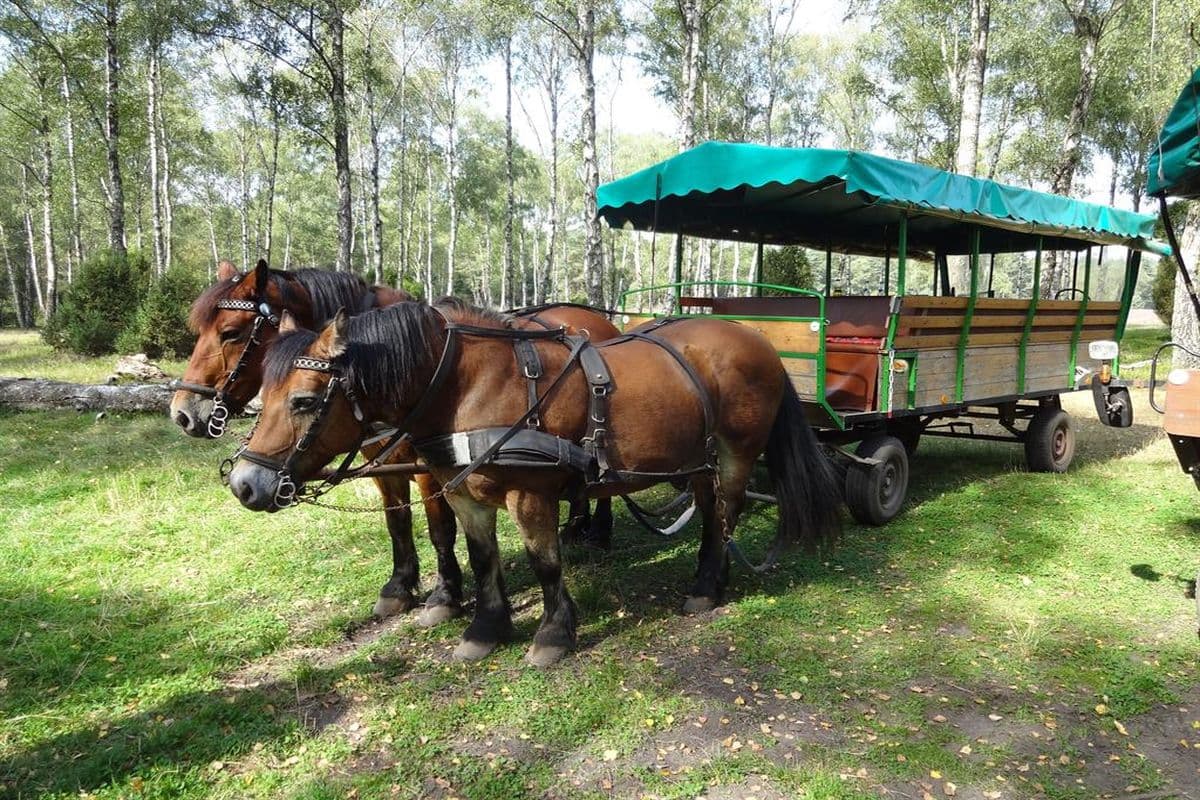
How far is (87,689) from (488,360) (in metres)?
2.31

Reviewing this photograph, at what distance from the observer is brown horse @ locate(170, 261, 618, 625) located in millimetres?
3293

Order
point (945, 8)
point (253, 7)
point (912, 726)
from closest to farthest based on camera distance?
point (912, 726) < point (253, 7) < point (945, 8)

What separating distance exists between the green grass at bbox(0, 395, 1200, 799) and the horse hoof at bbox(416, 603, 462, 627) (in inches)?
2.7

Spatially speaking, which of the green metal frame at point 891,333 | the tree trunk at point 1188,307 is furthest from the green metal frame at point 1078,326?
the tree trunk at point 1188,307

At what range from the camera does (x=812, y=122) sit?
30234 millimetres

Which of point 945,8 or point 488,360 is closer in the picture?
point 488,360

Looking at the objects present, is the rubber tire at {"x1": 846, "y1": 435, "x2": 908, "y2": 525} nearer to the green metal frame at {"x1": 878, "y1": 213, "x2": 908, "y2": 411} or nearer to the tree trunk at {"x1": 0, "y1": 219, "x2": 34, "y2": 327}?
the green metal frame at {"x1": 878, "y1": 213, "x2": 908, "y2": 411}

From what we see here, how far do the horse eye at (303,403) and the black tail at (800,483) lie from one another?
2.61 metres

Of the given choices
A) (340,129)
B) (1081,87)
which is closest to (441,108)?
(340,129)

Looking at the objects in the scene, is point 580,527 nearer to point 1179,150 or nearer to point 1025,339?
point 1179,150

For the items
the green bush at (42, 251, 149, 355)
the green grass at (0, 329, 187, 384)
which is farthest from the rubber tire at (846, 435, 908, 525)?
the green bush at (42, 251, 149, 355)

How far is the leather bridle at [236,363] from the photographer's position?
3.20 meters

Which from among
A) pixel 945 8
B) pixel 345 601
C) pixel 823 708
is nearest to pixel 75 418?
pixel 345 601

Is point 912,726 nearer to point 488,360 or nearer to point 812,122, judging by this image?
point 488,360
